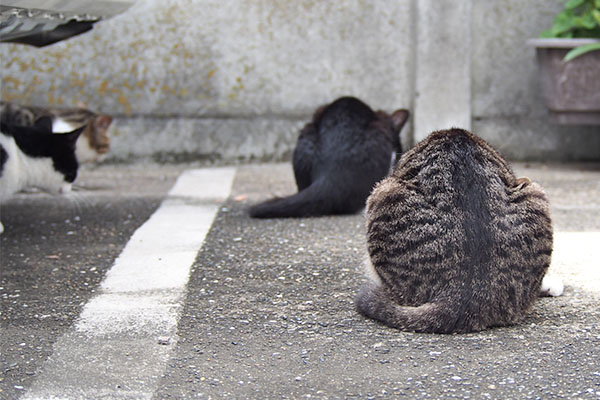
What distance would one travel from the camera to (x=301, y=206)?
4238 mm

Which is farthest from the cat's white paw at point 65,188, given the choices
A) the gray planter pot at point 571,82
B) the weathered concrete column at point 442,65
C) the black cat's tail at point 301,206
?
the gray planter pot at point 571,82

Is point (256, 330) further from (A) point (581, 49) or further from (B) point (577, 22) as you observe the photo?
(B) point (577, 22)

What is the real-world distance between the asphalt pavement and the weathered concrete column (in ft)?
6.36

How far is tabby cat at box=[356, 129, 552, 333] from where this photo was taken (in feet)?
8.14

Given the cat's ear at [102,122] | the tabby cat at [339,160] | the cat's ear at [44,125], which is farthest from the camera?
the cat's ear at [102,122]

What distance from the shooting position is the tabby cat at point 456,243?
2482 mm

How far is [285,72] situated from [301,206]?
2.00 m

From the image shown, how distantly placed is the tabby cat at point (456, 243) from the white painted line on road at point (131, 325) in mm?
760

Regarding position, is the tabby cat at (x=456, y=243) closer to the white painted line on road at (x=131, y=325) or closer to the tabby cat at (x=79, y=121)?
the white painted line on road at (x=131, y=325)

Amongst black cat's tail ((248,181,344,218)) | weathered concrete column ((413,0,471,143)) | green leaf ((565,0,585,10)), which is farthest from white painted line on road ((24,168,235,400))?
green leaf ((565,0,585,10))

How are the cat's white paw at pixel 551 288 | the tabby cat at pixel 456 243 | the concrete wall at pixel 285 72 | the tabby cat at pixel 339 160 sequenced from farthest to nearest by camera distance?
1. the concrete wall at pixel 285 72
2. the tabby cat at pixel 339 160
3. the cat's white paw at pixel 551 288
4. the tabby cat at pixel 456 243

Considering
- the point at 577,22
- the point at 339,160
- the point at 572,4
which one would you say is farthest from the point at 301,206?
the point at 572,4

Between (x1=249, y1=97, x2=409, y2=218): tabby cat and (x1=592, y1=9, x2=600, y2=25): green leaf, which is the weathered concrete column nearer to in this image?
(x1=592, y1=9, x2=600, y2=25): green leaf

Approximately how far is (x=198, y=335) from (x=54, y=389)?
537 millimetres
